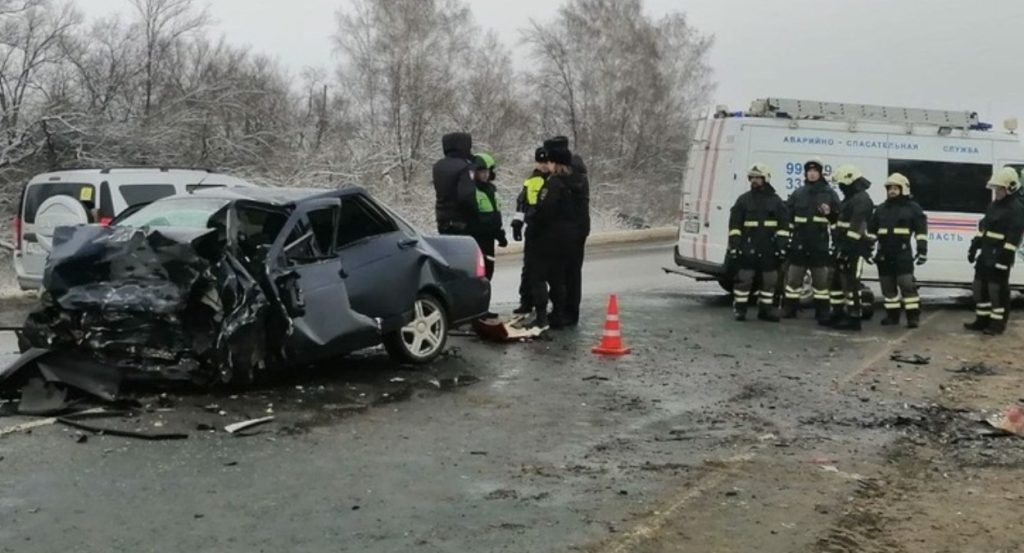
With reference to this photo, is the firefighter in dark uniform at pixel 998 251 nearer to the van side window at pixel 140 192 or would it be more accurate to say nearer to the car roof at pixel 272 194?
the car roof at pixel 272 194

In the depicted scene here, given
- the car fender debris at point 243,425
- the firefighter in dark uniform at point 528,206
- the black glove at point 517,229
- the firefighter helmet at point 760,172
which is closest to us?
the car fender debris at point 243,425

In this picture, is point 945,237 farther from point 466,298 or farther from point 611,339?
point 466,298

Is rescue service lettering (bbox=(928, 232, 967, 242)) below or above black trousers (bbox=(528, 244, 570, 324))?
above

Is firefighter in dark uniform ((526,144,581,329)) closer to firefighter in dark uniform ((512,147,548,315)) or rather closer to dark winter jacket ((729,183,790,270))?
firefighter in dark uniform ((512,147,548,315))

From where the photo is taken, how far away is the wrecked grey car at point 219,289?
7.04 m

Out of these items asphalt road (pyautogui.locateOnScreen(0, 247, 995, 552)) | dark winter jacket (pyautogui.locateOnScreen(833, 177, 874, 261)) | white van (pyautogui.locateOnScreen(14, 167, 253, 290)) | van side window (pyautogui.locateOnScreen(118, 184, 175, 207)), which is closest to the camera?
asphalt road (pyautogui.locateOnScreen(0, 247, 995, 552))

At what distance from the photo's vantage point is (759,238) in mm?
12414

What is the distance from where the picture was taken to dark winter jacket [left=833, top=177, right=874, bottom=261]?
12047 mm

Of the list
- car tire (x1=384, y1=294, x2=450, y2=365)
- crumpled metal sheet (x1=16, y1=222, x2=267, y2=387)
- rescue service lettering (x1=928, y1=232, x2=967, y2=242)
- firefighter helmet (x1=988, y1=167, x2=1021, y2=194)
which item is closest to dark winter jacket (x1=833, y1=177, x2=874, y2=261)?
firefighter helmet (x1=988, y1=167, x2=1021, y2=194)

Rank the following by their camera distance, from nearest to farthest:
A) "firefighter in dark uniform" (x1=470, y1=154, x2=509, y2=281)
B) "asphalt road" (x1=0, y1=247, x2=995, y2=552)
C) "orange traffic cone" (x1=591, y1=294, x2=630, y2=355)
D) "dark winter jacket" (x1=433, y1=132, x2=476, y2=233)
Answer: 1. "asphalt road" (x1=0, y1=247, x2=995, y2=552)
2. "orange traffic cone" (x1=591, y1=294, x2=630, y2=355)
3. "dark winter jacket" (x1=433, y1=132, x2=476, y2=233)
4. "firefighter in dark uniform" (x1=470, y1=154, x2=509, y2=281)

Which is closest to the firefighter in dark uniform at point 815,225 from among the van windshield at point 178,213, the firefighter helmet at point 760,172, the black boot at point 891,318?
the firefighter helmet at point 760,172

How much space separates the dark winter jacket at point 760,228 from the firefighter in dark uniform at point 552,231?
245cm

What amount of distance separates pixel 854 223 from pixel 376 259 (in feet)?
20.3

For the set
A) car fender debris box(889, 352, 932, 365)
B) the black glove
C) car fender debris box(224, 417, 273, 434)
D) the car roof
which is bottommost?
car fender debris box(889, 352, 932, 365)
